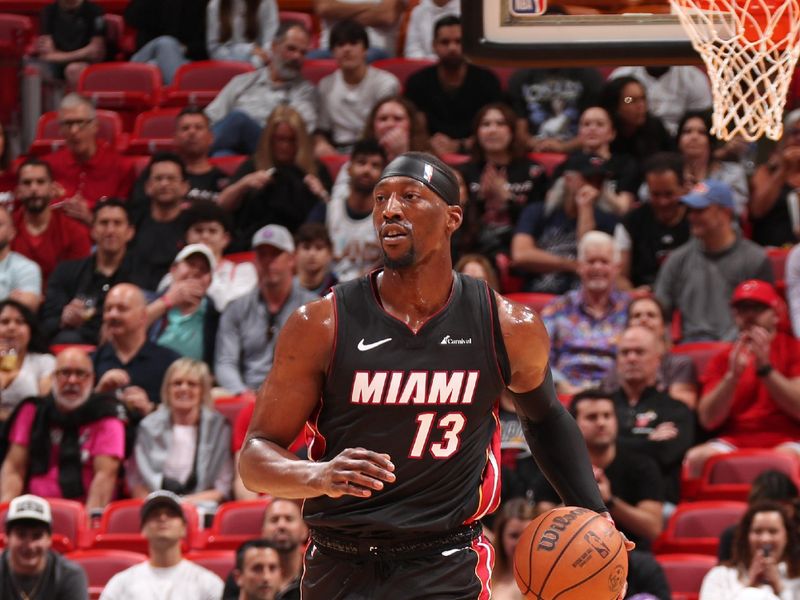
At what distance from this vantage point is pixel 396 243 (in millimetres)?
4422

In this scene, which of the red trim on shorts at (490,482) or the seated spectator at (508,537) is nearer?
the red trim on shorts at (490,482)

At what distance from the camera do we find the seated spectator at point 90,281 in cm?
1024

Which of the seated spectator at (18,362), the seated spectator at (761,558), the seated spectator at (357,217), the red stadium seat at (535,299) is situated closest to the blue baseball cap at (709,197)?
the red stadium seat at (535,299)

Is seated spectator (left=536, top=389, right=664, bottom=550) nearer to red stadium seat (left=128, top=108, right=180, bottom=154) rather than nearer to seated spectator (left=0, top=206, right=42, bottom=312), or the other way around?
seated spectator (left=0, top=206, right=42, bottom=312)

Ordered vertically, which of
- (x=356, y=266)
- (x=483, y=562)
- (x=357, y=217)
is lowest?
(x=356, y=266)

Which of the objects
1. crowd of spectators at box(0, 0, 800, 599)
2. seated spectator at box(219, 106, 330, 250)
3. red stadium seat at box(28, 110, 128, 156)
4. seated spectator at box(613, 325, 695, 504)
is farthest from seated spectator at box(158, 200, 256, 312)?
seated spectator at box(613, 325, 695, 504)

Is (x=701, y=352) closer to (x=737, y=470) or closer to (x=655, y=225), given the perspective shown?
(x=737, y=470)

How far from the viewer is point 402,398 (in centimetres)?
446

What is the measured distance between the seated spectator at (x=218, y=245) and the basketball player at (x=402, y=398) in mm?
5515

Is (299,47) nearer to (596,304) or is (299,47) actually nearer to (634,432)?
(596,304)

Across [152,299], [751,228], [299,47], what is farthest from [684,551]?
[299,47]

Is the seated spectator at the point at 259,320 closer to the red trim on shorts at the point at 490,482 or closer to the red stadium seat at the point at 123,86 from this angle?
the red stadium seat at the point at 123,86

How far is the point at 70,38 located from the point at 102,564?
22.4 ft

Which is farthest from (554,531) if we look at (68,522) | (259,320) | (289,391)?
(259,320)
